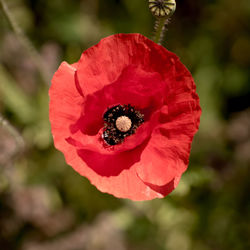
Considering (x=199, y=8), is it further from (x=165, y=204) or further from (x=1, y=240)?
(x=1, y=240)

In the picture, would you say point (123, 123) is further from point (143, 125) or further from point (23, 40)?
point (23, 40)

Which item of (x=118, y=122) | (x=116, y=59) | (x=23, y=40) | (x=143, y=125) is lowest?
(x=118, y=122)

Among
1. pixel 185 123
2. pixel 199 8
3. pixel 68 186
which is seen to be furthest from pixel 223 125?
pixel 185 123

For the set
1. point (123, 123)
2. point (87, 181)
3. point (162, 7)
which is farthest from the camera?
point (87, 181)

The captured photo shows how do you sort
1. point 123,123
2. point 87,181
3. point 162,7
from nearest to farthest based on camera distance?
point 162,7 < point 123,123 < point 87,181

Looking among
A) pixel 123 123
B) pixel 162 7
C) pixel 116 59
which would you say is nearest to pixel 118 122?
pixel 123 123

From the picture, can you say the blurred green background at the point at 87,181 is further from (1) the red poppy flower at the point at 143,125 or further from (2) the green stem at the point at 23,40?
(1) the red poppy flower at the point at 143,125
